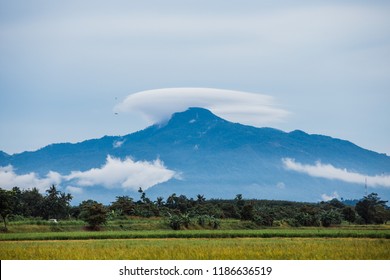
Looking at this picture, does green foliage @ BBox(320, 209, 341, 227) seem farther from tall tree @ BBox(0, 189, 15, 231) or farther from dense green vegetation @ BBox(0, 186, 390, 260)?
tall tree @ BBox(0, 189, 15, 231)

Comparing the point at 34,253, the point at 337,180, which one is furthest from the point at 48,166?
the point at 34,253

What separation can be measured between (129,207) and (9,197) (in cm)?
2085

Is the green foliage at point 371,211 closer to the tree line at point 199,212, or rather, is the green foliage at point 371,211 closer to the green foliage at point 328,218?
the tree line at point 199,212

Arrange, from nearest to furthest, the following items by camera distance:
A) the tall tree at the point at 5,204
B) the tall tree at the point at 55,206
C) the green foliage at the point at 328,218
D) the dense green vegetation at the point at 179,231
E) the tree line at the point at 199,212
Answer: the dense green vegetation at the point at 179,231
the tall tree at the point at 5,204
the tree line at the point at 199,212
the green foliage at the point at 328,218
the tall tree at the point at 55,206

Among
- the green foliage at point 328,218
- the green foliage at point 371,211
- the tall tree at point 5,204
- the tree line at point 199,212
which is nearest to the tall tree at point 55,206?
the tree line at point 199,212

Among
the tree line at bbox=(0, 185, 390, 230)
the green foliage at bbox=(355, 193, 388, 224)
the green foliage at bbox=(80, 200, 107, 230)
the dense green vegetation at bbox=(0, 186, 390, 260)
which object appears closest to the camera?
the dense green vegetation at bbox=(0, 186, 390, 260)

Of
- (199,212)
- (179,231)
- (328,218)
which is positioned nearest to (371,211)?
(328,218)

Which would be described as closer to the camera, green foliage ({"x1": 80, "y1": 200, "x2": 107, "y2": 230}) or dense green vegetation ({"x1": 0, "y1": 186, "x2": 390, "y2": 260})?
dense green vegetation ({"x1": 0, "y1": 186, "x2": 390, "y2": 260})

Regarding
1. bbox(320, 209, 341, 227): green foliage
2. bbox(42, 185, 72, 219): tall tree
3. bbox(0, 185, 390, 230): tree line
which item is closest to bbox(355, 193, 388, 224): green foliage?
bbox(0, 185, 390, 230): tree line

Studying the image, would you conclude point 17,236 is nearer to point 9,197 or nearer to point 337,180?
point 9,197

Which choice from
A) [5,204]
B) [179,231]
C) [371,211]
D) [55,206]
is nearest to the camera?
[5,204]

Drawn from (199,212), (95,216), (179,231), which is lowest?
(179,231)

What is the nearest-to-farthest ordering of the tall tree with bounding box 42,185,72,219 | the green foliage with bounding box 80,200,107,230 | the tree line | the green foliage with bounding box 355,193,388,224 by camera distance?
1. the green foliage with bounding box 80,200,107,230
2. the tree line
3. the tall tree with bounding box 42,185,72,219
4. the green foliage with bounding box 355,193,388,224

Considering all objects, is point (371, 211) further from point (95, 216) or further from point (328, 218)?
point (95, 216)
